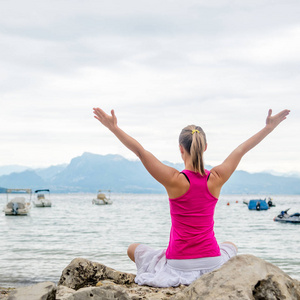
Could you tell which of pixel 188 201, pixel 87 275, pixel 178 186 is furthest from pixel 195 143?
pixel 87 275

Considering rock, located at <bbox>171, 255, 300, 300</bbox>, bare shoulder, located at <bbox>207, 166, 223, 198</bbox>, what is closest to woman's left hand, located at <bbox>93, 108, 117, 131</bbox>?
bare shoulder, located at <bbox>207, 166, 223, 198</bbox>

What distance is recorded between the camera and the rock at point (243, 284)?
138 inches

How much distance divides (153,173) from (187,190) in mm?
378

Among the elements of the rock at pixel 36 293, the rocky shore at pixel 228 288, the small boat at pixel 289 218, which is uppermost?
the rocky shore at pixel 228 288

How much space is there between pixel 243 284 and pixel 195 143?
1220mm

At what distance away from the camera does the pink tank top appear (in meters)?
3.98

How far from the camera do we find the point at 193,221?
404cm

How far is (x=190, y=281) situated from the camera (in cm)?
409

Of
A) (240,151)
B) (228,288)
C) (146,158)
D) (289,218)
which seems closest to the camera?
(228,288)

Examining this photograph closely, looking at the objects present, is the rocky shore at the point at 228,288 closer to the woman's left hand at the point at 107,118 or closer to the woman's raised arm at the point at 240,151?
the woman's raised arm at the point at 240,151

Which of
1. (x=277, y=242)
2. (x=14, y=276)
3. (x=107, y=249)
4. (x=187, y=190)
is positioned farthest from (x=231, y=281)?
(x=277, y=242)

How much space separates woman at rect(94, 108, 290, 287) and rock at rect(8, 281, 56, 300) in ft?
2.97

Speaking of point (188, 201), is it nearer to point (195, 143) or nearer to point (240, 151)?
point (195, 143)

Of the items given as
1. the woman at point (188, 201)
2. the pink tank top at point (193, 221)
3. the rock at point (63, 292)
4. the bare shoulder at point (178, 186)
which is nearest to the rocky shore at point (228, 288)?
the woman at point (188, 201)
